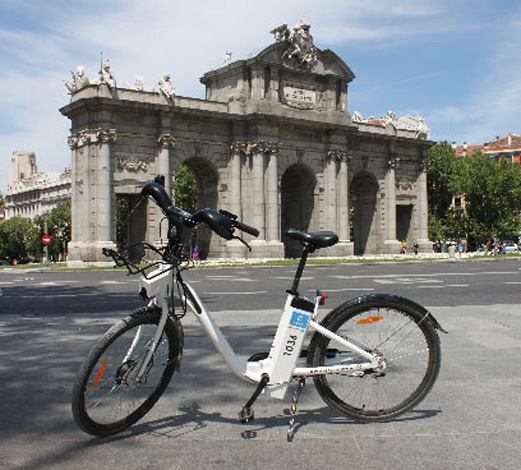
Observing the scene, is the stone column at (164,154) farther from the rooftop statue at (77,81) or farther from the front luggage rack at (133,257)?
the front luggage rack at (133,257)

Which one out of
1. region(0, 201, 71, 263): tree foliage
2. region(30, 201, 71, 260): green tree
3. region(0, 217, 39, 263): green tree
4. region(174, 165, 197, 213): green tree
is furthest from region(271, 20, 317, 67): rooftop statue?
region(0, 217, 39, 263): green tree

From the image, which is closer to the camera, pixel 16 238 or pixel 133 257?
pixel 133 257

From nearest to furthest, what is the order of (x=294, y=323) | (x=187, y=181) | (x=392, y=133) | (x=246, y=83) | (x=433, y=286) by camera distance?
(x=294, y=323)
(x=433, y=286)
(x=246, y=83)
(x=392, y=133)
(x=187, y=181)

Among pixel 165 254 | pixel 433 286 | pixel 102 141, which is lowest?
pixel 433 286

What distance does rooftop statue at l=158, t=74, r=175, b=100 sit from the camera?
38.9m

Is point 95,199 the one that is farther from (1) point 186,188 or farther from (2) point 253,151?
(1) point 186,188

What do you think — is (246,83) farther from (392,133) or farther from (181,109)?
(392,133)

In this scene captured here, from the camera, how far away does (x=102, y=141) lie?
120ft

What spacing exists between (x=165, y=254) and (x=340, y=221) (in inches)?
1675

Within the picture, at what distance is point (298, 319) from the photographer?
415 cm

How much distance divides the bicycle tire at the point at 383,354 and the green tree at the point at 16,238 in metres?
104

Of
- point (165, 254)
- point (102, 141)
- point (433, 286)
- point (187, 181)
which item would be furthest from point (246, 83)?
point (165, 254)

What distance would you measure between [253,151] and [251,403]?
3853 cm

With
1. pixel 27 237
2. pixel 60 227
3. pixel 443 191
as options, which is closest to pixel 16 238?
pixel 27 237
